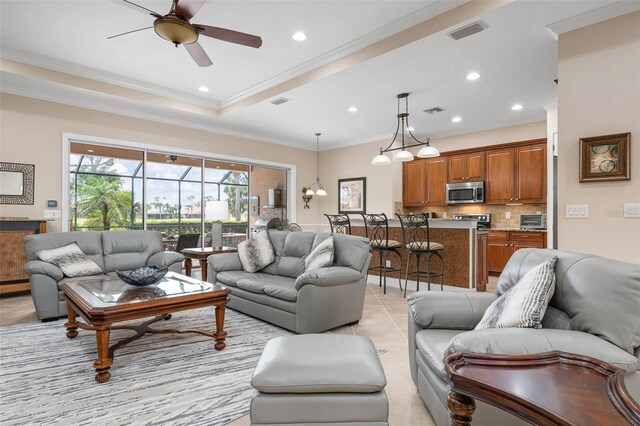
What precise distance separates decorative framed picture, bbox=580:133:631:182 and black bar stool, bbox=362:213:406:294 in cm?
252

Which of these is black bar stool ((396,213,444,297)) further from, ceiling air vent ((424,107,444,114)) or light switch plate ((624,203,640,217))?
light switch plate ((624,203,640,217))

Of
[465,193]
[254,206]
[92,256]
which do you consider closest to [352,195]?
[254,206]

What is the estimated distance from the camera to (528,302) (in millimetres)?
1598

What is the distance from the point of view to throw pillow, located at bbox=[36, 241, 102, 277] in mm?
3719

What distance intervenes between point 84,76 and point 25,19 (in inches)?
49.6

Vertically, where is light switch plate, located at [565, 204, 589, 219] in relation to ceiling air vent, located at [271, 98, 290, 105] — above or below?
below

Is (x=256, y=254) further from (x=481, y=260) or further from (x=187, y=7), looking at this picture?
(x=481, y=260)

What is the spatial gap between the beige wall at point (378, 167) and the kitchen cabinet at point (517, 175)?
0.85ft

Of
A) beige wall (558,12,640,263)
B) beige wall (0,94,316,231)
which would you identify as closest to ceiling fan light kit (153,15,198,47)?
beige wall (558,12,640,263)

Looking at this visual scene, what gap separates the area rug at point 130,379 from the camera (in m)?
1.95

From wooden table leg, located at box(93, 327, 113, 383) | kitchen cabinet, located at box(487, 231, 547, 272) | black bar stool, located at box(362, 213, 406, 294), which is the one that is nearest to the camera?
wooden table leg, located at box(93, 327, 113, 383)

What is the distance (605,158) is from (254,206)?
20.0 feet

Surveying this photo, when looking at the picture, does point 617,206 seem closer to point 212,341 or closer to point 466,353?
point 466,353

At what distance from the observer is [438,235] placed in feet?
16.7
